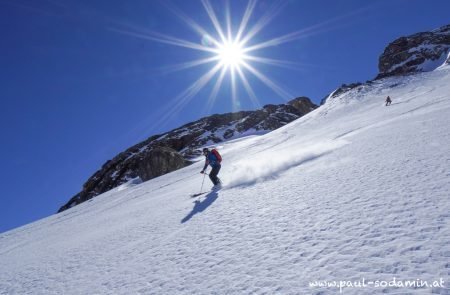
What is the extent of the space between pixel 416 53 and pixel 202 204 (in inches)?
3806

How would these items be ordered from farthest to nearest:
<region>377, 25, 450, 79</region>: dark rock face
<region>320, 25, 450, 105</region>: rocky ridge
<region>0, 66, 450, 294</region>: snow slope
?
<region>377, 25, 450, 79</region>: dark rock face < <region>320, 25, 450, 105</region>: rocky ridge < <region>0, 66, 450, 294</region>: snow slope

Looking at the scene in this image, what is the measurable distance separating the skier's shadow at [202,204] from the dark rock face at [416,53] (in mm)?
75508

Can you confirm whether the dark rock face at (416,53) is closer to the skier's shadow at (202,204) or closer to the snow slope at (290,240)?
the skier's shadow at (202,204)

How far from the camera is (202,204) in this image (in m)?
11.3

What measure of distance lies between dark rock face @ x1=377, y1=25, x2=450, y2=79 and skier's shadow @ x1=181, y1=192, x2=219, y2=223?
75508mm

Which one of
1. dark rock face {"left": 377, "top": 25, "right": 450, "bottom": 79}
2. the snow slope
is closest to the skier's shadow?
the snow slope

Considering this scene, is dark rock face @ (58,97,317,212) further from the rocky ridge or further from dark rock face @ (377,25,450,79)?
dark rock face @ (377,25,450,79)

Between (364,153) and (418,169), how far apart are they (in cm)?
431

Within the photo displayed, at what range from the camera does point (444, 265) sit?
3.55 metres

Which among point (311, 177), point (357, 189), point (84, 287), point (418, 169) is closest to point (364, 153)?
point (311, 177)

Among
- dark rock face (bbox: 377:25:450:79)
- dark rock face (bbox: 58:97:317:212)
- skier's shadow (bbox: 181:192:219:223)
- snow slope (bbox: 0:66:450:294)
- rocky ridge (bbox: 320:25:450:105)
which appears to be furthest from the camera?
dark rock face (bbox: 377:25:450:79)

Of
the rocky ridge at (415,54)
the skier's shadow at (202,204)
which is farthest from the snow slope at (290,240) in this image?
the rocky ridge at (415,54)

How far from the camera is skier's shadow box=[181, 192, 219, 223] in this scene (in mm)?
10017

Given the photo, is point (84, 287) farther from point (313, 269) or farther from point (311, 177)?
point (311, 177)
